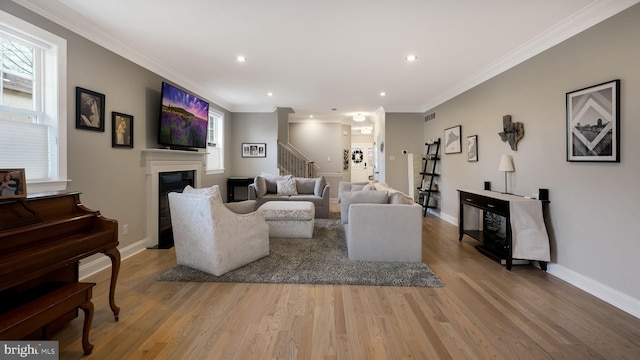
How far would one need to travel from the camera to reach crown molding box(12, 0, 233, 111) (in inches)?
97.0

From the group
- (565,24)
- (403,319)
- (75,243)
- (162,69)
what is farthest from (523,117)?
(162,69)

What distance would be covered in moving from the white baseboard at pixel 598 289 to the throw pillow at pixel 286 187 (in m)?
4.40

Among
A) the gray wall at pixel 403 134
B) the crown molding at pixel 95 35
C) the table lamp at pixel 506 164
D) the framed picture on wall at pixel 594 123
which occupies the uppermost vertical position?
the crown molding at pixel 95 35

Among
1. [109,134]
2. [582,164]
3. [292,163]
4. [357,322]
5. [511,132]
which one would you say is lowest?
[357,322]

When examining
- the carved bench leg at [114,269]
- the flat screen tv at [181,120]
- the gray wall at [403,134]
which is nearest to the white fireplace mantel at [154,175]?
the flat screen tv at [181,120]

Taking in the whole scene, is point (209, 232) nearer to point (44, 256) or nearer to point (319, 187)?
point (44, 256)

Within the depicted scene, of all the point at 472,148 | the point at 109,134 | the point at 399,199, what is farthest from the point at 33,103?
the point at 472,148

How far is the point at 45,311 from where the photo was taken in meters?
1.47

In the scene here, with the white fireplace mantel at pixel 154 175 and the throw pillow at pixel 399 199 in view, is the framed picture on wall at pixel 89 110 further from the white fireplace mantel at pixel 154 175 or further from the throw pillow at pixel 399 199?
the throw pillow at pixel 399 199

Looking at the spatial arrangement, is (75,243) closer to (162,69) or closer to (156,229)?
(156,229)

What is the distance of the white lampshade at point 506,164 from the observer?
3.62 metres

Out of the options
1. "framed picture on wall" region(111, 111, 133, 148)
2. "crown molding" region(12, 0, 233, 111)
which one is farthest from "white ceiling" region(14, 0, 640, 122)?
"framed picture on wall" region(111, 111, 133, 148)

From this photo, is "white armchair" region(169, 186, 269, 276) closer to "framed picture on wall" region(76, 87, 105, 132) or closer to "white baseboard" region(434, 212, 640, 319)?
"framed picture on wall" region(76, 87, 105, 132)

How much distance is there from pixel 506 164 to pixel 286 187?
4.02 meters
